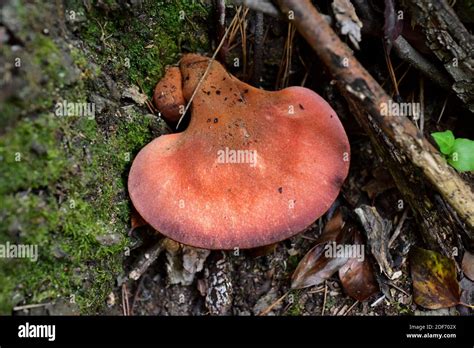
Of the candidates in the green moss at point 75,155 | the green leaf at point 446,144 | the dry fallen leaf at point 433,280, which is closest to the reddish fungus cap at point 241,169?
the green moss at point 75,155

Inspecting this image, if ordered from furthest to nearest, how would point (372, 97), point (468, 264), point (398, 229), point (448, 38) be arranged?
point (398, 229), point (468, 264), point (448, 38), point (372, 97)

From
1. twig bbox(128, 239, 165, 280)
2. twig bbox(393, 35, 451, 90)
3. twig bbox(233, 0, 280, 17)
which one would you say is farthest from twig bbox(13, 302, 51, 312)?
twig bbox(393, 35, 451, 90)

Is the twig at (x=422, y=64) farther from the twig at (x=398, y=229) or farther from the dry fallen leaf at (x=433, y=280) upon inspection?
the dry fallen leaf at (x=433, y=280)

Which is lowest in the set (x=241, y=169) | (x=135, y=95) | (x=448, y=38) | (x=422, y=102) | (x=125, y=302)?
(x=125, y=302)

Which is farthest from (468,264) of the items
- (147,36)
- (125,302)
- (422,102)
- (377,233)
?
(147,36)

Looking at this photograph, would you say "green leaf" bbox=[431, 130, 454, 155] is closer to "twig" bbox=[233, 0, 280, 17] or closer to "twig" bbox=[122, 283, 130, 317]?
"twig" bbox=[233, 0, 280, 17]

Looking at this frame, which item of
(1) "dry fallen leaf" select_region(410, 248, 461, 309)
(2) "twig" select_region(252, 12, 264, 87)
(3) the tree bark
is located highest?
(3) the tree bark

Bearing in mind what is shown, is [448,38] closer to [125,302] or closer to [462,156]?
[462,156]
